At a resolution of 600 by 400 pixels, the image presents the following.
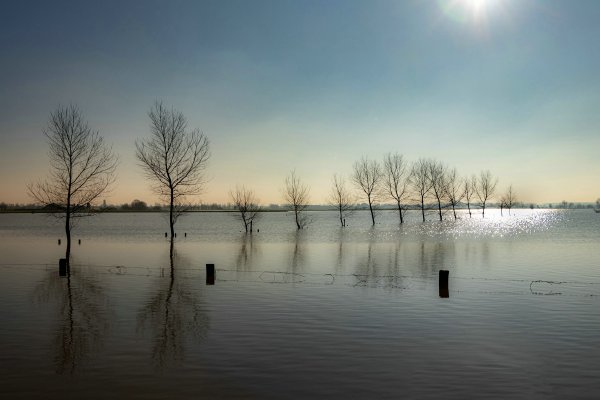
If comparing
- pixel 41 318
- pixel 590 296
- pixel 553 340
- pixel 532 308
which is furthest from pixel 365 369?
pixel 590 296

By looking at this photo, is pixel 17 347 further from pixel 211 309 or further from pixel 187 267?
pixel 187 267

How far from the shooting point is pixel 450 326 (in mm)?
14203

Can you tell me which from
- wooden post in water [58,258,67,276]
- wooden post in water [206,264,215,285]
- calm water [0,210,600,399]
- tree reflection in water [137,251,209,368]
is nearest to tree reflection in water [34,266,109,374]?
calm water [0,210,600,399]

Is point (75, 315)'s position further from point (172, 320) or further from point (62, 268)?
point (62, 268)

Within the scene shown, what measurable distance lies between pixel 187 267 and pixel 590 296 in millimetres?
21650

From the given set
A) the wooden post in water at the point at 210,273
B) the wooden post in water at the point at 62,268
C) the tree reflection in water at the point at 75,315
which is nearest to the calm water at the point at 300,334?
the tree reflection in water at the point at 75,315

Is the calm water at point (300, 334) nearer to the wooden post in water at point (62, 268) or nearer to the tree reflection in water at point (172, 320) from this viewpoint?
the tree reflection in water at point (172, 320)

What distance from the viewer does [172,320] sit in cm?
1478

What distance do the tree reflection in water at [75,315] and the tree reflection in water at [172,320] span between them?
1.34 m

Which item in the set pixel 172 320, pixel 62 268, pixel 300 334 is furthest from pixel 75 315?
pixel 62 268

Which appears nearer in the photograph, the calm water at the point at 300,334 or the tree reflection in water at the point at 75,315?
the calm water at the point at 300,334

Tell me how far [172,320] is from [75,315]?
351 cm

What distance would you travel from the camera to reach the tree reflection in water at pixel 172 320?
11439 mm

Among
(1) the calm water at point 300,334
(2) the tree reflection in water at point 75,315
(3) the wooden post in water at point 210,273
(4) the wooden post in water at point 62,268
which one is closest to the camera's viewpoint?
(1) the calm water at point 300,334
